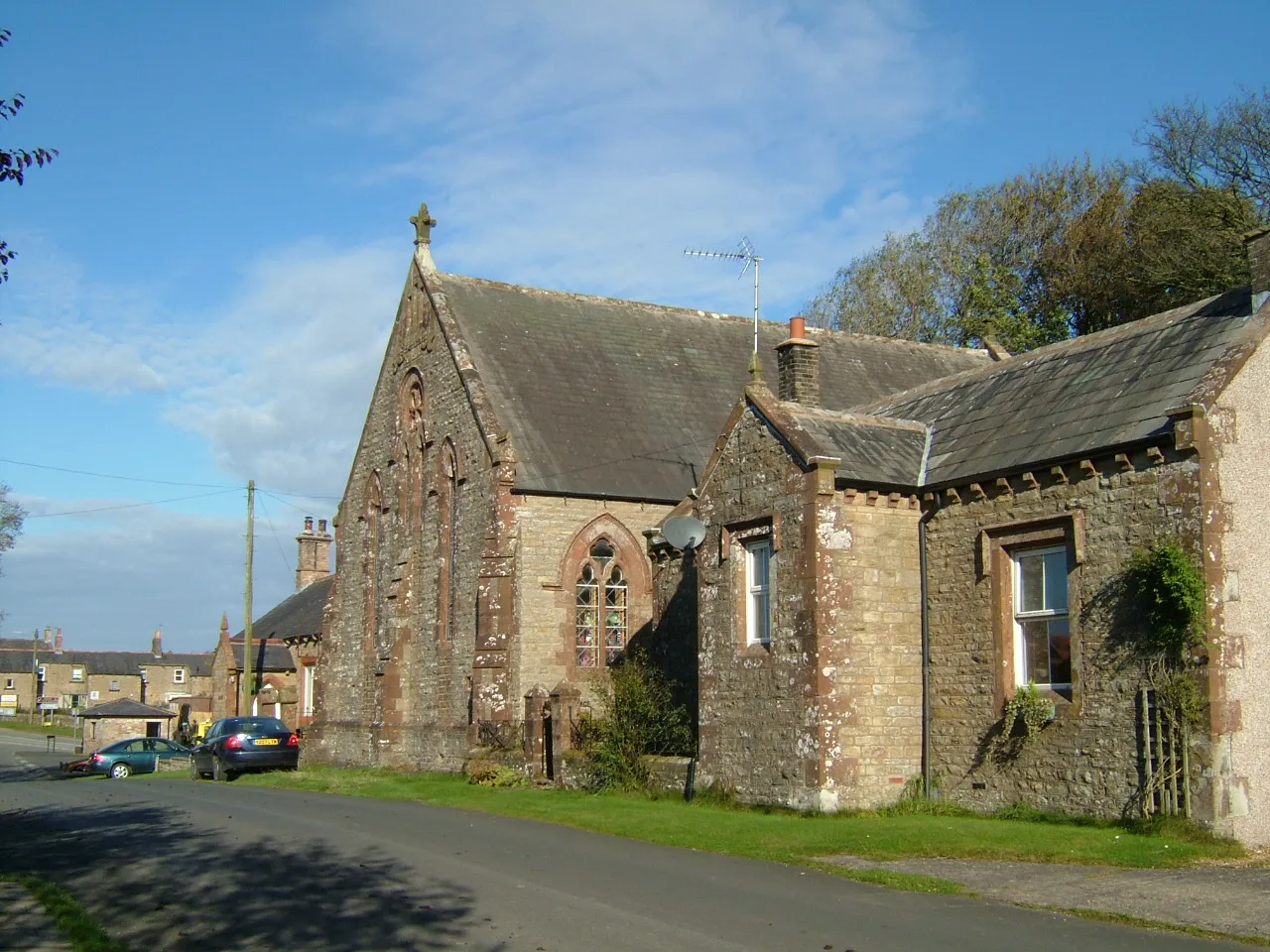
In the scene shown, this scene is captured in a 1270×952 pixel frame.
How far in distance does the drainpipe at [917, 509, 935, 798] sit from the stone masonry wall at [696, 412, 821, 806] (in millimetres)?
1803

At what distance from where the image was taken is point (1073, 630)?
1616 cm

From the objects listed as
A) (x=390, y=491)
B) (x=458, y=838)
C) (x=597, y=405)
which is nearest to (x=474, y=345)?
(x=597, y=405)

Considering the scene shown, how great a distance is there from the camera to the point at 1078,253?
144 ft

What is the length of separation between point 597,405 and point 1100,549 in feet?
56.2

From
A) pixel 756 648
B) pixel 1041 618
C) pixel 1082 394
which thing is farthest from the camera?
pixel 756 648

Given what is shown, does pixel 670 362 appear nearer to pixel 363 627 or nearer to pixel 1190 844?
pixel 363 627

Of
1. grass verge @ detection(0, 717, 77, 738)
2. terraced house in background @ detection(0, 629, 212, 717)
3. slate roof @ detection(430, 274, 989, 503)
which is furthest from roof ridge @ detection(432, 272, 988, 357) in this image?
terraced house in background @ detection(0, 629, 212, 717)

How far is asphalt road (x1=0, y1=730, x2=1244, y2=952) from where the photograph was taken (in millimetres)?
9703

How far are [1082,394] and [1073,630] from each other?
346cm

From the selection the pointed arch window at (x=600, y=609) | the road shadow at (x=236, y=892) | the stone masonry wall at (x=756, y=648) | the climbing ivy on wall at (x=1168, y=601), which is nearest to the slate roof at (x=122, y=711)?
the pointed arch window at (x=600, y=609)

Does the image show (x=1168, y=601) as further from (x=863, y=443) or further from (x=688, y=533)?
(x=688, y=533)

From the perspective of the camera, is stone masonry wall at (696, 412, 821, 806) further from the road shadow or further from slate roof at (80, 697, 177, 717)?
slate roof at (80, 697, 177, 717)

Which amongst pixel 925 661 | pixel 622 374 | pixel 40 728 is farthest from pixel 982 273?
pixel 40 728

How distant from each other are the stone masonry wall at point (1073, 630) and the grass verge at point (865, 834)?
2.06ft
